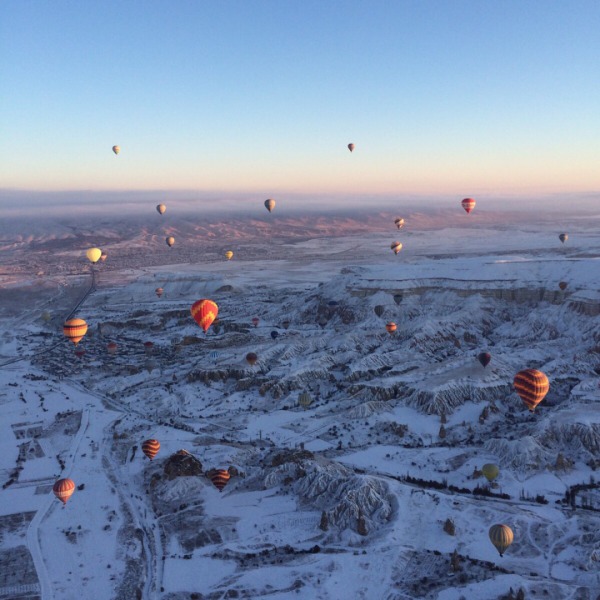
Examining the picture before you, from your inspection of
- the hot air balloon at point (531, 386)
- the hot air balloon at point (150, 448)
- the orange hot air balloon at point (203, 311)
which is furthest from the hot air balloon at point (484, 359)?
the hot air balloon at point (150, 448)

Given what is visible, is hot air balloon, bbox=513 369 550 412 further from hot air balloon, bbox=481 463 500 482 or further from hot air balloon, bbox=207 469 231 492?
hot air balloon, bbox=207 469 231 492

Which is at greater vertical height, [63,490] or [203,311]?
[203,311]

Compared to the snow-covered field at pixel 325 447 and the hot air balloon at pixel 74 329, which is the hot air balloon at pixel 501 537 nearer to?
the snow-covered field at pixel 325 447

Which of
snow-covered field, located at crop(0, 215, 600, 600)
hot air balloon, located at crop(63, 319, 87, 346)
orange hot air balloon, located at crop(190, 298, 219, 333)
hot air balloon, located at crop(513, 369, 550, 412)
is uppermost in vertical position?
orange hot air balloon, located at crop(190, 298, 219, 333)

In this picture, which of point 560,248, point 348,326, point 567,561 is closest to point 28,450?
point 567,561

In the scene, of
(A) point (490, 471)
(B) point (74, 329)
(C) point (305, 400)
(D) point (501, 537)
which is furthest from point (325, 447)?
(B) point (74, 329)

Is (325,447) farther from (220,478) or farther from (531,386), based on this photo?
(531,386)

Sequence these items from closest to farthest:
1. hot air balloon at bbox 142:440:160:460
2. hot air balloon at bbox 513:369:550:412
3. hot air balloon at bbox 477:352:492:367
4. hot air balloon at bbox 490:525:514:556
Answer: hot air balloon at bbox 490:525:514:556 < hot air balloon at bbox 142:440:160:460 < hot air balloon at bbox 513:369:550:412 < hot air balloon at bbox 477:352:492:367

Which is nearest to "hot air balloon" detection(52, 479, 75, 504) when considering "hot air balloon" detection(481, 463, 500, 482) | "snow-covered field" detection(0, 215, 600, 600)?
"snow-covered field" detection(0, 215, 600, 600)
